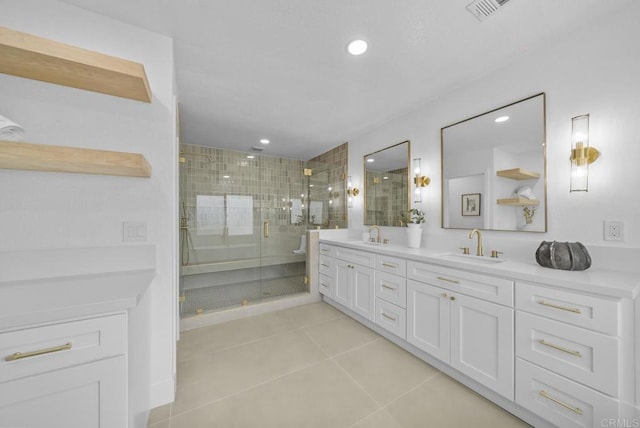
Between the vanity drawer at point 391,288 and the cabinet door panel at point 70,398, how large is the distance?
1906 mm

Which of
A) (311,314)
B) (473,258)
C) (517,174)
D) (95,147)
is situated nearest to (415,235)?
(473,258)

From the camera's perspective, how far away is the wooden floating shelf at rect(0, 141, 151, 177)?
1.05 m

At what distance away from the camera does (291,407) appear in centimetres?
147

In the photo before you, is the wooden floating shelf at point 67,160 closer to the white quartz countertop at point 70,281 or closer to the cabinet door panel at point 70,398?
the white quartz countertop at point 70,281

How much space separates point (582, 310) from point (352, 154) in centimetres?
303

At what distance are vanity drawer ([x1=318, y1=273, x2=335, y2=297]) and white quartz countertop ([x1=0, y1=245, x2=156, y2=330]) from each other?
6.94 ft

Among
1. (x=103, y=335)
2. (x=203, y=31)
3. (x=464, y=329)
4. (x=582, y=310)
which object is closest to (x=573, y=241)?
(x=582, y=310)

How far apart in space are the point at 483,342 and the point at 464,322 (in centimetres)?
15

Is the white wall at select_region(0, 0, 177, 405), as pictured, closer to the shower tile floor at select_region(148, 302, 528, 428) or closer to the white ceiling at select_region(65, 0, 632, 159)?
the white ceiling at select_region(65, 0, 632, 159)

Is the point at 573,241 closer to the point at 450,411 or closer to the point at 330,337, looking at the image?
the point at 450,411

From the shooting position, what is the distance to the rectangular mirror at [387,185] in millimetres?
2809

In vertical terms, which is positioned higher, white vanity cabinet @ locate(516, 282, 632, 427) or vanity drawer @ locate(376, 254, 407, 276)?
vanity drawer @ locate(376, 254, 407, 276)

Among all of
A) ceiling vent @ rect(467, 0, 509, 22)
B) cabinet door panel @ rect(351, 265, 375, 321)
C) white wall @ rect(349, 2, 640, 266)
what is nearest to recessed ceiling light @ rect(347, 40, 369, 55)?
ceiling vent @ rect(467, 0, 509, 22)

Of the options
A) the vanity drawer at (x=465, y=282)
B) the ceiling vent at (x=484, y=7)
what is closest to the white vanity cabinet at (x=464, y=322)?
the vanity drawer at (x=465, y=282)
